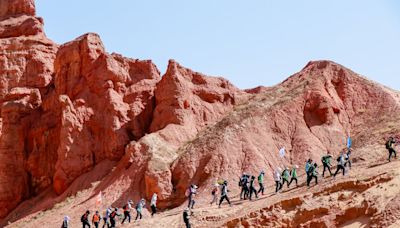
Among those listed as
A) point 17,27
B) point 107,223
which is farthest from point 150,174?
point 17,27

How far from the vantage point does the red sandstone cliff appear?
36625mm

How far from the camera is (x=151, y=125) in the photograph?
1706 inches

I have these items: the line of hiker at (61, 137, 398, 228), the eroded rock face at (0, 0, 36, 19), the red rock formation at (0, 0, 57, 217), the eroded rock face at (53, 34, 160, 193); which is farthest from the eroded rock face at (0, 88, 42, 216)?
the line of hiker at (61, 137, 398, 228)

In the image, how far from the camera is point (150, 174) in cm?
3556

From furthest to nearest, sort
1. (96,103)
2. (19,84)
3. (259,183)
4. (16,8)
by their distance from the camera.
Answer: (16,8) → (19,84) → (96,103) → (259,183)

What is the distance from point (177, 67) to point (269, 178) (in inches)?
507

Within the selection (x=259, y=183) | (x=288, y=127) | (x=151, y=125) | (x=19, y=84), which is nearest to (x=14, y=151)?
(x=19, y=84)

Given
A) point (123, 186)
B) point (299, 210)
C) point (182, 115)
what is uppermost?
point (182, 115)

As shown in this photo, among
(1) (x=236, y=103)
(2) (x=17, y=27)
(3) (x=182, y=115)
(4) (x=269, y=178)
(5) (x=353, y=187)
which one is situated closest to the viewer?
(5) (x=353, y=187)

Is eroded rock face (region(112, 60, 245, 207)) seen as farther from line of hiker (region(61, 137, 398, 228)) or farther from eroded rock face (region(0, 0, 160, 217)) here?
line of hiker (region(61, 137, 398, 228))

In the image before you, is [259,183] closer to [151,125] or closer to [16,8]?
[151,125]

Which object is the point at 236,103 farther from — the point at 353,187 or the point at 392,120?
the point at 353,187

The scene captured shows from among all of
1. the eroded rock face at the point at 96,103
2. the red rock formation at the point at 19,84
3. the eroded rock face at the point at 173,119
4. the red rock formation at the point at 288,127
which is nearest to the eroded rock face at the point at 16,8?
the red rock formation at the point at 19,84

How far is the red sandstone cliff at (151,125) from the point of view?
1442 inches
